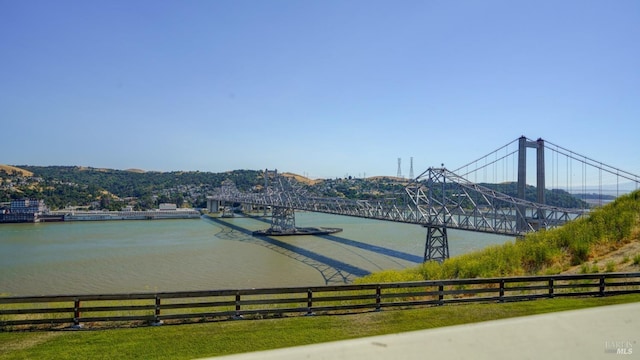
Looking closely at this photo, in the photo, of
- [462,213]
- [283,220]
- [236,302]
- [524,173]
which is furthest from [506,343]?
[283,220]

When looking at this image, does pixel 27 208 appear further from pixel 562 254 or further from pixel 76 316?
pixel 562 254

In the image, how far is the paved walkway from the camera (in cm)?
503

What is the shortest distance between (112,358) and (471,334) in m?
5.08

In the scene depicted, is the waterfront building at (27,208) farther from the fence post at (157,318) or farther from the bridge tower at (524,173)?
the fence post at (157,318)

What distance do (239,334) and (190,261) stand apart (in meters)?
26.6

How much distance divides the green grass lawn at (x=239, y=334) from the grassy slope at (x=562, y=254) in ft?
13.2

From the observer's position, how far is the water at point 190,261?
2353 centimetres

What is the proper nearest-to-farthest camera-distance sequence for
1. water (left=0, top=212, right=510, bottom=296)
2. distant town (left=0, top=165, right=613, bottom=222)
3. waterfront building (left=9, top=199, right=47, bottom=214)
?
water (left=0, top=212, right=510, bottom=296) → waterfront building (left=9, top=199, right=47, bottom=214) → distant town (left=0, top=165, right=613, bottom=222)

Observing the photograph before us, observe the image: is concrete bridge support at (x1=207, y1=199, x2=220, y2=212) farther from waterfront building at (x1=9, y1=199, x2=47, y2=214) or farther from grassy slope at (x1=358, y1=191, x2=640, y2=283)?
grassy slope at (x1=358, y1=191, x2=640, y2=283)

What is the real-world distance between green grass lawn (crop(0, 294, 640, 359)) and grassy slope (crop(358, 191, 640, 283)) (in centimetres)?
404

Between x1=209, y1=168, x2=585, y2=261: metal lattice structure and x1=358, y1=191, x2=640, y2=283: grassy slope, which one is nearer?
x1=358, y1=191, x2=640, y2=283: grassy slope

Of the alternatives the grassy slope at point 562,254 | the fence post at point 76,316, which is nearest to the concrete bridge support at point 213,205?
the grassy slope at point 562,254

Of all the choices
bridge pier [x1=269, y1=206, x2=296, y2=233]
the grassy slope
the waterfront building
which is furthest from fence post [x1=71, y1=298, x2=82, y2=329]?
the waterfront building

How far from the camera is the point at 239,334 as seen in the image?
684cm
